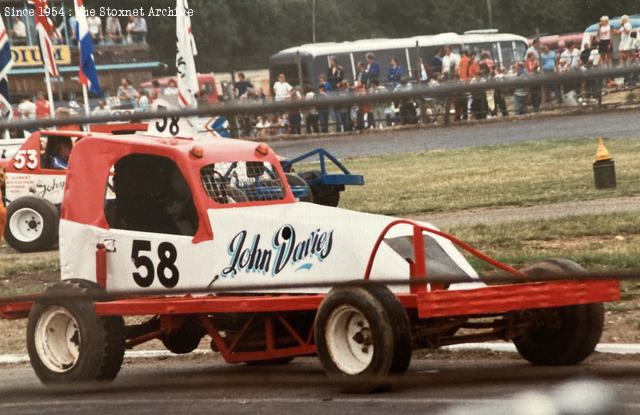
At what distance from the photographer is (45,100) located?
4332 millimetres

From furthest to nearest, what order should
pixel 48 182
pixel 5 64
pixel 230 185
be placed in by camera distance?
pixel 48 182
pixel 230 185
pixel 5 64

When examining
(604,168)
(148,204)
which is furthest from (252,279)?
(604,168)

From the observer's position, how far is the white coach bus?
3.50 meters

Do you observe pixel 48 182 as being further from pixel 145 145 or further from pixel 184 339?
pixel 145 145

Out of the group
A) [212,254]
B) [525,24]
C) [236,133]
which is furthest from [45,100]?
[212,254]

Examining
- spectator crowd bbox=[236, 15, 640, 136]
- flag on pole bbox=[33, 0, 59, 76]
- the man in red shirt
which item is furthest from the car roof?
spectator crowd bbox=[236, 15, 640, 136]

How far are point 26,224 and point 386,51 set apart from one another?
7.15 m

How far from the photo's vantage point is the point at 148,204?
256 inches

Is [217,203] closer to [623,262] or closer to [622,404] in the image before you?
[622,404]

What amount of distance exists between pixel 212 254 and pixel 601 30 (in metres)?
3.29

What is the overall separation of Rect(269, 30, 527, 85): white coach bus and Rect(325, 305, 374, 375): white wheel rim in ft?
5.96

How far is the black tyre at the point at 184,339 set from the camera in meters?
7.05

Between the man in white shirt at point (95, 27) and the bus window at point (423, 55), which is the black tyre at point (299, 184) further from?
the bus window at point (423, 55)

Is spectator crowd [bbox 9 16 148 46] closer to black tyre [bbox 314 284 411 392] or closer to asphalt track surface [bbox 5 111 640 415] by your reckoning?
asphalt track surface [bbox 5 111 640 415]
